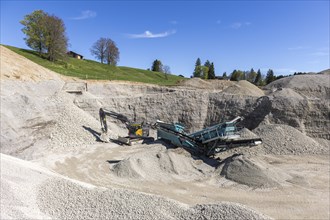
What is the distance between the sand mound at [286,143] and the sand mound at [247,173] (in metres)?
4.71

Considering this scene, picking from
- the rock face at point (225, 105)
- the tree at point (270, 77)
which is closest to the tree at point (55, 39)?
the rock face at point (225, 105)

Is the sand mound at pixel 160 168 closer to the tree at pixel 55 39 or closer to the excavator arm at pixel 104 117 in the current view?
the excavator arm at pixel 104 117

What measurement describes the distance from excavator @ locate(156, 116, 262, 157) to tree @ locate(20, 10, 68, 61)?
2599 cm

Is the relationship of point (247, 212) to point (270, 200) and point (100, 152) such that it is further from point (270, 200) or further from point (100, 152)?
point (100, 152)

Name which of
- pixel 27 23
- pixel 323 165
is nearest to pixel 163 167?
pixel 323 165

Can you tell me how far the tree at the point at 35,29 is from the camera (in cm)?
3419

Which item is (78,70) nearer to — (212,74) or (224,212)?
(224,212)

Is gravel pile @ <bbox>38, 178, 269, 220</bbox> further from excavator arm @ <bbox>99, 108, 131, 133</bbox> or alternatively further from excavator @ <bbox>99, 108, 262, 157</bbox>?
excavator arm @ <bbox>99, 108, 131, 133</bbox>

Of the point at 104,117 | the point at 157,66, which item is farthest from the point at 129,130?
the point at 157,66

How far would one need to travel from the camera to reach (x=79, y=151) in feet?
44.3

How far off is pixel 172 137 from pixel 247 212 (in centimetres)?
825

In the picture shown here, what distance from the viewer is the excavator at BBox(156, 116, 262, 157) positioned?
1180 cm

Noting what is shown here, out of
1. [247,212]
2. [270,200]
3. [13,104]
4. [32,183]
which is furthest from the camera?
[13,104]

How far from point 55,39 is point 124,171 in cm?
3009
